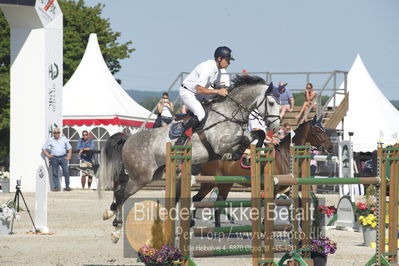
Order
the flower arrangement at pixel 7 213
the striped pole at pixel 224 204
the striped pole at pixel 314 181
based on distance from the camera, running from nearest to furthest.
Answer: the striped pole at pixel 314 181
the striped pole at pixel 224 204
the flower arrangement at pixel 7 213

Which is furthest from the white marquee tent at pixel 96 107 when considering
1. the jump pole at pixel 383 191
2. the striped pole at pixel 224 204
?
the jump pole at pixel 383 191

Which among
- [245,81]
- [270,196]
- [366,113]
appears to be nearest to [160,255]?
[270,196]

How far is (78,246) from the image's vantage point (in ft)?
31.3

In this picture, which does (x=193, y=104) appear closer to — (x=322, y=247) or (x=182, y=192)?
(x=322, y=247)

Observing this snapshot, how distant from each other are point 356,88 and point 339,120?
5.33 m

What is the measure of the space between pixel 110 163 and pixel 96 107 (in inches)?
524

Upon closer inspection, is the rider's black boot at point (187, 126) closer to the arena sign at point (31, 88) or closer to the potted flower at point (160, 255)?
the potted flower at point (160, 255)

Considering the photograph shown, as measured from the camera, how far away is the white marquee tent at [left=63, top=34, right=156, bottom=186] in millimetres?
23375

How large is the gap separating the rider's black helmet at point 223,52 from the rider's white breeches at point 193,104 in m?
0.58

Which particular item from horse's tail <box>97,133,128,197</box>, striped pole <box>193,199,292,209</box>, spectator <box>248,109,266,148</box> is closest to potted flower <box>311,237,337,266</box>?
striped pole <box>193,199,292,209</box>

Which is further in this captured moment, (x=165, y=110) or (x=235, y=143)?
(x=165, y=110)

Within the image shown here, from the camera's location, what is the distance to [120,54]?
44.7 metres

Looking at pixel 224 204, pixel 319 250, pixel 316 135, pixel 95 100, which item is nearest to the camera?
pixel 319 250

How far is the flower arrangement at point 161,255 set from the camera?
6.49 meters
